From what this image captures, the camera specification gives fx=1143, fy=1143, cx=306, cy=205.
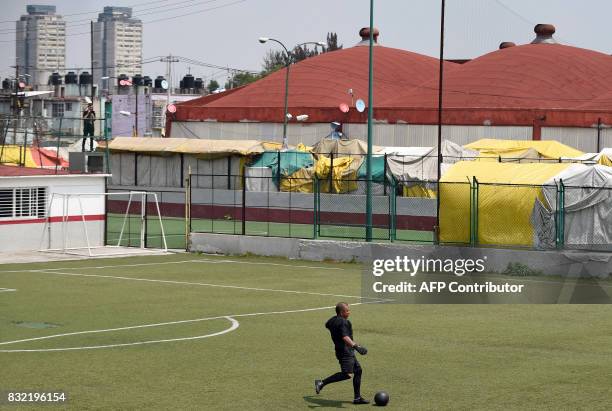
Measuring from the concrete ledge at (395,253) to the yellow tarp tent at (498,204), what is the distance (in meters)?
1.15

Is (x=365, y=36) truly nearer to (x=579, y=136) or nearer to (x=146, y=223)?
(x=579, y=136)

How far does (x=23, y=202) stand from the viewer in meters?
42.7

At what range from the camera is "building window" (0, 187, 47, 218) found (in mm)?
42094

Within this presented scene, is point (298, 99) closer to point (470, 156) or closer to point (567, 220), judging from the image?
point (470, 156)

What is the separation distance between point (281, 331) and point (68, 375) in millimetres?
6287

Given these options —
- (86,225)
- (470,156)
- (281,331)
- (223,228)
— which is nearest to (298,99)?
(470,156)

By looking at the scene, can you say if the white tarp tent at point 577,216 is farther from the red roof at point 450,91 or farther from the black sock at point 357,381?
the red roof at point 450,91

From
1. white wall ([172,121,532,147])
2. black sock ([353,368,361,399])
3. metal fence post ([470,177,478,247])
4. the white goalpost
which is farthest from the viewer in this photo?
white wall ([172,121,532,147])

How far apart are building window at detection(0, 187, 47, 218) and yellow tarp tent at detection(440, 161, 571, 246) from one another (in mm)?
15185

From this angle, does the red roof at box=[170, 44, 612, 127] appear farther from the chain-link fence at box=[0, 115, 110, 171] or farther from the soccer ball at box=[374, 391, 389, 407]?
the soccer ball at box=[374, 391, 389, 407]

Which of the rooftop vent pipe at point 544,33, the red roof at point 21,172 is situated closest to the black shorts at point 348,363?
the red roof at point 21,172

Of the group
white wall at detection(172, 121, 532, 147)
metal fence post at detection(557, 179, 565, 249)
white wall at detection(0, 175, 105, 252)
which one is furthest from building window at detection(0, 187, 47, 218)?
white wall at detection(172, 121, 532, 147)

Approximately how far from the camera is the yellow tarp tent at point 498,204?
37.3 metres

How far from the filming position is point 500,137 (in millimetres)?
70938
